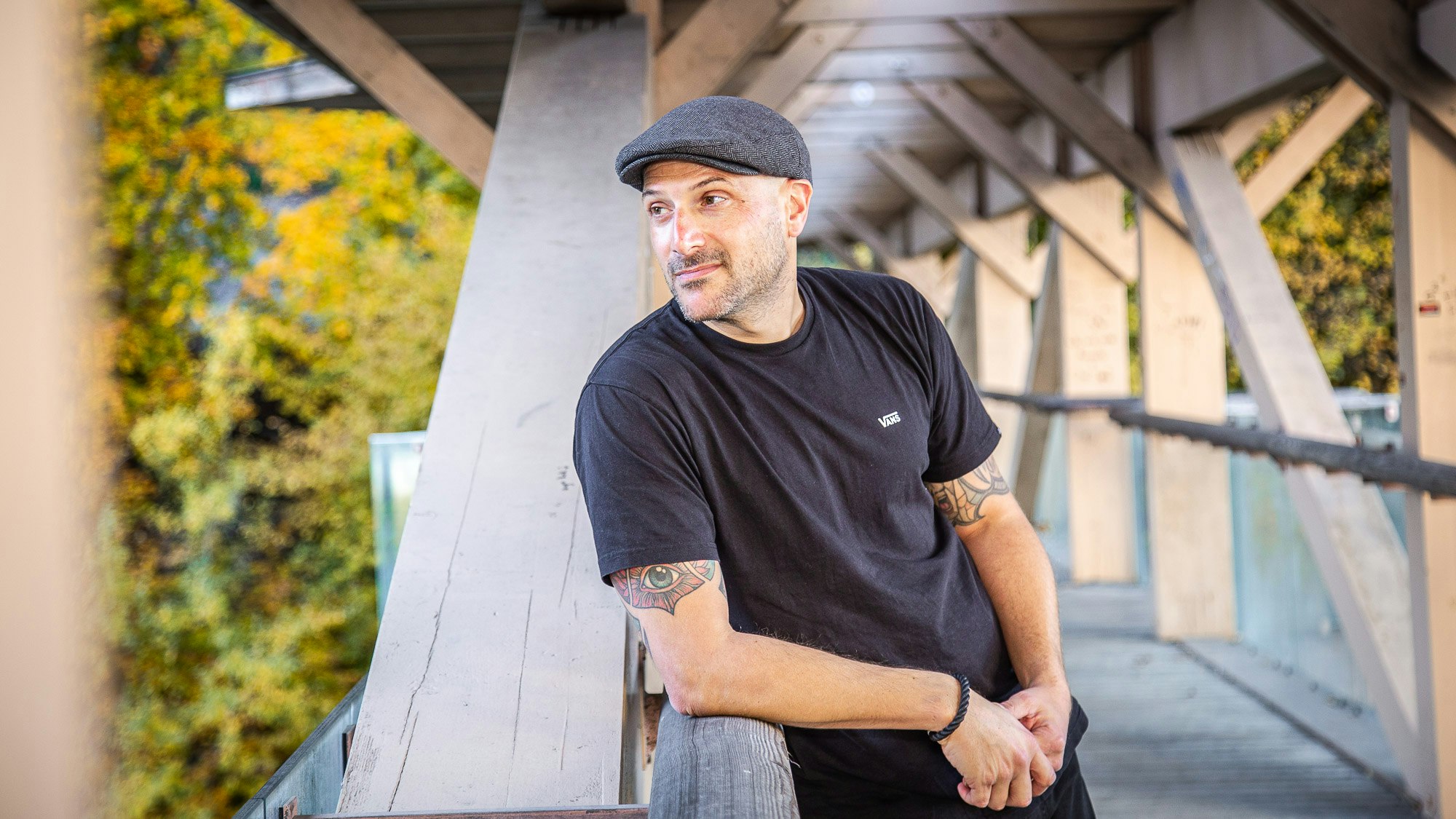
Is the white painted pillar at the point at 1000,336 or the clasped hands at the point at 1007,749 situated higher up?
the white painted pillar at the point at 1000,336

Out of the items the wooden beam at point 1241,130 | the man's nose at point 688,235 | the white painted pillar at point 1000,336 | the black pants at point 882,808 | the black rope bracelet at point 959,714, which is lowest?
the black pants at point 882,808

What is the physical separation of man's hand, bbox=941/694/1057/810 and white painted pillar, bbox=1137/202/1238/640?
3.86m

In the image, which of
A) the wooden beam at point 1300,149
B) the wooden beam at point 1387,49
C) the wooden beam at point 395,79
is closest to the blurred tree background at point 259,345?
the wooden beam at point 1300,149

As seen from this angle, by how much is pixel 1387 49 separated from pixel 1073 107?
71.9 inches

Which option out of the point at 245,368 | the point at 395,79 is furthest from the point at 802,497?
the point at 245,368

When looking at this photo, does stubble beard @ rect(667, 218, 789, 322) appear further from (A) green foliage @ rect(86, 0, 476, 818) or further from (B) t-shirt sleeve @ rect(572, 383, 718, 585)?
(A) green foliage @ rect(86, 0, 476, 818)

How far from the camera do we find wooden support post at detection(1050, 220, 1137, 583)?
6387 millimetres

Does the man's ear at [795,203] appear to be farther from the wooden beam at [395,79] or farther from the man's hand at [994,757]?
the wooden beam at [395,79]

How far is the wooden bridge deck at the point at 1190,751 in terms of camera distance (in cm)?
333

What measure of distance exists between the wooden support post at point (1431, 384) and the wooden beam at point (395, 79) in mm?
2436

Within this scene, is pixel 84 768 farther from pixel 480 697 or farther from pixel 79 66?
pixel 480 697

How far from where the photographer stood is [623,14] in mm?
2826

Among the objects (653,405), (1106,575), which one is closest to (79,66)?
(653,405)

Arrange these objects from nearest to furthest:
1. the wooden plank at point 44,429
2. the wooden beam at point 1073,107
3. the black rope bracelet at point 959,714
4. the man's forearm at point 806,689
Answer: the wooden plank at point 44,429
the man's forearm at point 806,689
the black rope bracelet at point 959,714
the wooden beam at point 1073,107
